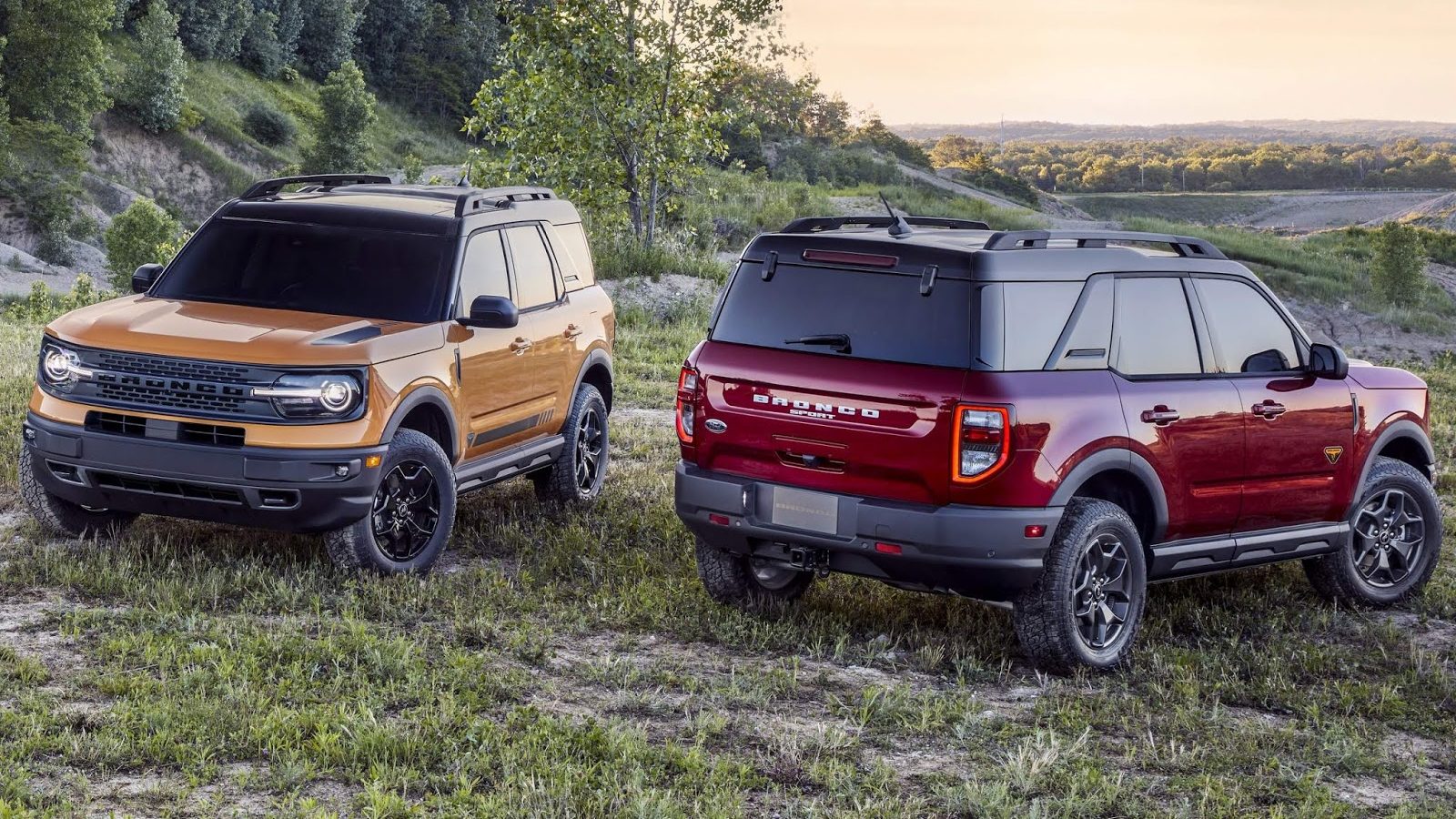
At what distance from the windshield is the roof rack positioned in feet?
1.22

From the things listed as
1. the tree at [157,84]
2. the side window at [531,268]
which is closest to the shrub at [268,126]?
the tree at [157,84]

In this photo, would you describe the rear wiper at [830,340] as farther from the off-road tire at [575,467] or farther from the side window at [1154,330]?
the off-road tire at [575,467]

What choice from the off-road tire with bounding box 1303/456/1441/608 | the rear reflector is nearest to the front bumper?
the rear reflector

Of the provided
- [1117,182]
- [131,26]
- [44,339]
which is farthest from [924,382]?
[131,26]

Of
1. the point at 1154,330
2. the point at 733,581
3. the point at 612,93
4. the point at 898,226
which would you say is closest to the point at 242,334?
the point at 733,581

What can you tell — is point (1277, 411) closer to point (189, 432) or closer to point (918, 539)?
point (918, 539)

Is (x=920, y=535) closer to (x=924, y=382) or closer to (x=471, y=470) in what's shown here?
(x=924, y=382)

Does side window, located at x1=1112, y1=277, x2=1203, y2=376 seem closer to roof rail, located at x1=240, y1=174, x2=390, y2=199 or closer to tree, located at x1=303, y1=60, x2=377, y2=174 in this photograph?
roof rail, located at x1=240, y1=174, x2=390, y2=199

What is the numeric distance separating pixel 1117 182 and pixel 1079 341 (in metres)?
89.2

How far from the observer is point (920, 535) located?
6.27 metres

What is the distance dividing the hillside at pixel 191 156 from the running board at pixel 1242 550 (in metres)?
49.9

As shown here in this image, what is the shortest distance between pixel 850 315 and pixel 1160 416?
58.1 inches

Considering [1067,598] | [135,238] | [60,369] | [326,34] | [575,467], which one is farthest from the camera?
[326,34]

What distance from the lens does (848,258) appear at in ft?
22.1
